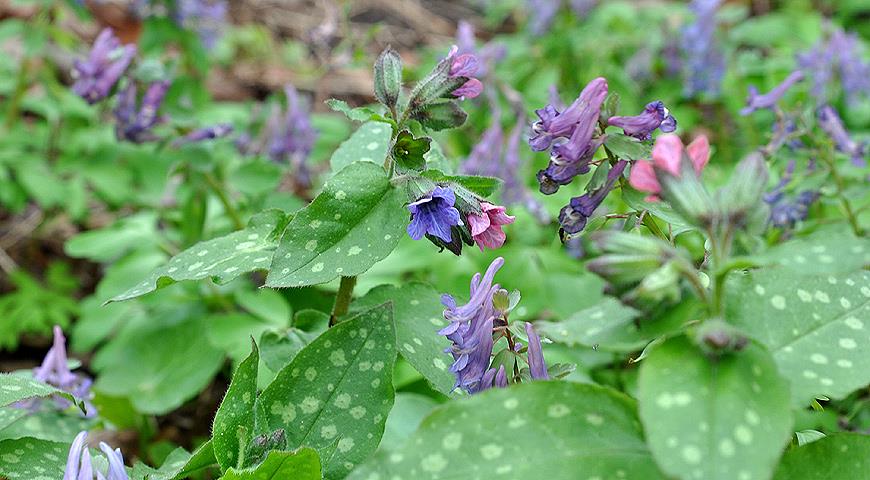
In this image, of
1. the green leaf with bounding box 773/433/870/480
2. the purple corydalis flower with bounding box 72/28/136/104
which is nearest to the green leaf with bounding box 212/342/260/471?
the green leaf with bounding box 773/433/870/480

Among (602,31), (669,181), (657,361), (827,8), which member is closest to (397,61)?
(669,181)

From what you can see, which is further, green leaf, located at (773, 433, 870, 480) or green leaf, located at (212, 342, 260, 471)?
green leaf, located at (212, 342, 260, 471)

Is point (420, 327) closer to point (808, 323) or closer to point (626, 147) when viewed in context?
point (626, 147)

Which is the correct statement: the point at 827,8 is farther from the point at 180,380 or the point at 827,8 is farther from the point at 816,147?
the point at 180,380

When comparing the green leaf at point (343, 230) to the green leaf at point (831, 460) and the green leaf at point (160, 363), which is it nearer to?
the green leaf at point (831, 460)

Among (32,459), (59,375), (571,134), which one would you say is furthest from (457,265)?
(32,459)

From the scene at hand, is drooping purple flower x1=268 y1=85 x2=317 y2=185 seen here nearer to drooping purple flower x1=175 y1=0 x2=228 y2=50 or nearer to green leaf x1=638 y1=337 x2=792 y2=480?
drooping purple flower x1=175 y1=0 x2=228 y2=50
